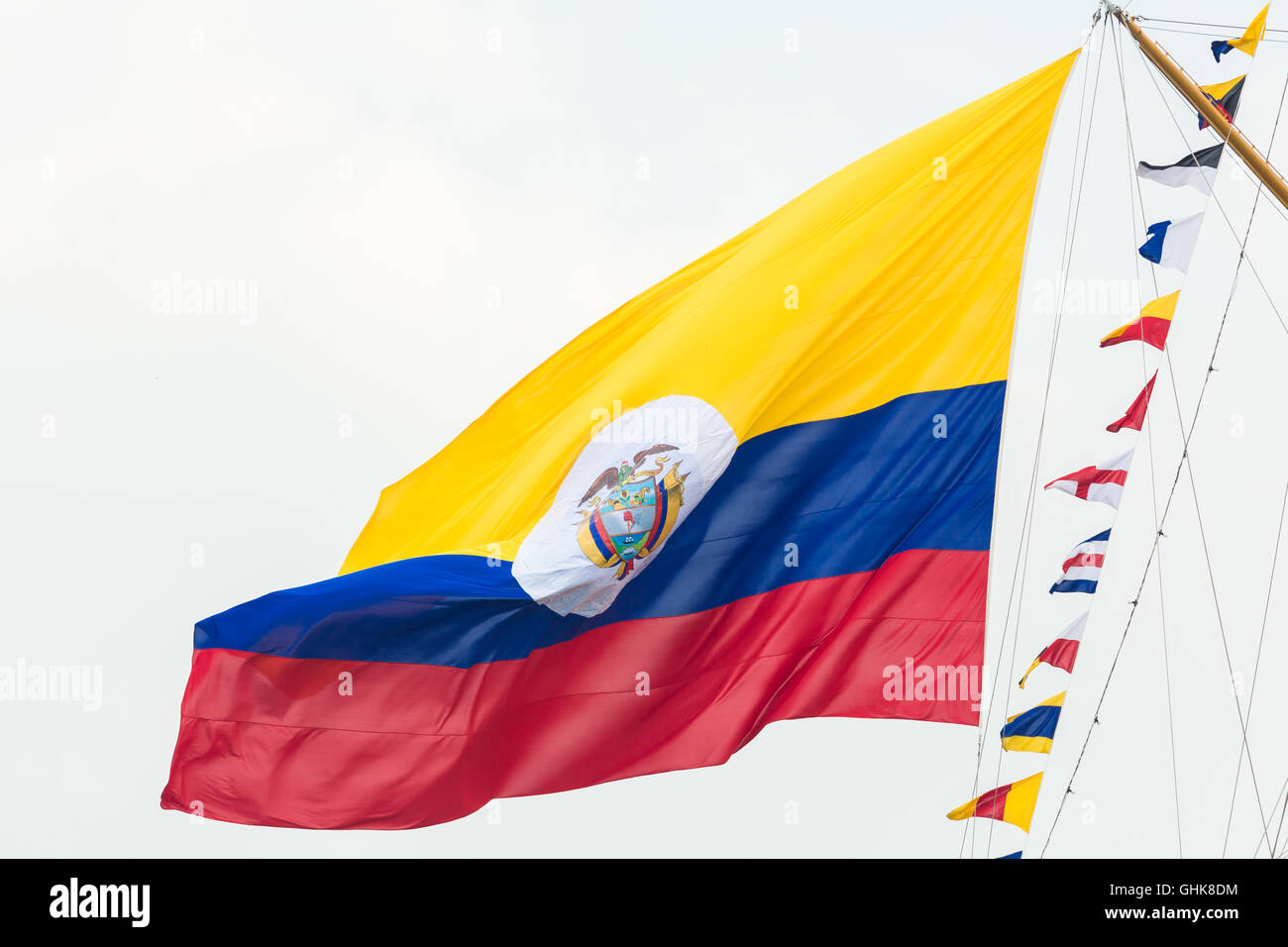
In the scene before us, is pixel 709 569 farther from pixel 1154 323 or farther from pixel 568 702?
pixel 1154 323

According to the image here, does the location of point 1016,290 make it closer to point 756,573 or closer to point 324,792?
point 756,573

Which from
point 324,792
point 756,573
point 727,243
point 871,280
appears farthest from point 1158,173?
point 324,792

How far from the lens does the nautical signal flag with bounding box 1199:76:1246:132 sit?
10430 mm

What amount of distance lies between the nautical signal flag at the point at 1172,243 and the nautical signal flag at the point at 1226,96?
1.01 meters

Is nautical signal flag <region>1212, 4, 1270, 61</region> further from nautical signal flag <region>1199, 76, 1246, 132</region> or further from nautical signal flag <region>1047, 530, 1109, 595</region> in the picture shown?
nautical signal flag <region>1047, 530, 1109, 595</region>

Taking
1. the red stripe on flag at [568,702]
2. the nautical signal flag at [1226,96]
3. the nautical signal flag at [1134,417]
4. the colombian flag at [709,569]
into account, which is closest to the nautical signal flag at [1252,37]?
the nautical signal flag at [1226,96]

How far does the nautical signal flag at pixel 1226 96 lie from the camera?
10.4m

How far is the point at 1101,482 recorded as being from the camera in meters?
11.3

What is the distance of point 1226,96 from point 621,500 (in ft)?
21.8

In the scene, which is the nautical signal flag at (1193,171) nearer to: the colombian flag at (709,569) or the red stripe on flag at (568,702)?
the colombian flag at (709,569)

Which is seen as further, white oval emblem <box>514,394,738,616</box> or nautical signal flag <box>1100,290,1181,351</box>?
nautical signal flag <box>1100,290,1181,351</box>

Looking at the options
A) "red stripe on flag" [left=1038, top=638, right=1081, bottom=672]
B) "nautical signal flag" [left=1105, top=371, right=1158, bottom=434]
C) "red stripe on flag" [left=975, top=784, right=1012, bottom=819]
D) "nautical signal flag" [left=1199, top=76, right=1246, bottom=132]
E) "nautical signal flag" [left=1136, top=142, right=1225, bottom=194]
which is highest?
"nautical signal flag" [left=1199, top=76, right=1246, bottom=132]

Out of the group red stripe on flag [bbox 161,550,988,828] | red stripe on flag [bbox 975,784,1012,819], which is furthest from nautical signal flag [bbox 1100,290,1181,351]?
red stripe on flag [bbox 975,784,1012,819]

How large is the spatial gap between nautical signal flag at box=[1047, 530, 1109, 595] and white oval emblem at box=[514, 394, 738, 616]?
12.9 feet
